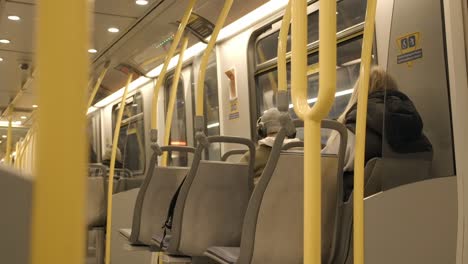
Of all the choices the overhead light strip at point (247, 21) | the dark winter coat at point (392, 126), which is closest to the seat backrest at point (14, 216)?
the dark winter coat at point (392, 126)

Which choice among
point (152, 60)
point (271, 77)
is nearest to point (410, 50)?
point (271, 77)

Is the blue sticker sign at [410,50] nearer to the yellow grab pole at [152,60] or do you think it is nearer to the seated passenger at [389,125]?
the seated passenger at [389,125]

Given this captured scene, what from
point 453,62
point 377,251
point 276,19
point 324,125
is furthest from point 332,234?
point 276,19

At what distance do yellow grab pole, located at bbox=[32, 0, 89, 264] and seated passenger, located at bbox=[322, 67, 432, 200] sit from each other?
1.87 m

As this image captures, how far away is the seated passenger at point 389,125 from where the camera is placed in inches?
87.4

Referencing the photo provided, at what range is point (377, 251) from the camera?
78.0 inches

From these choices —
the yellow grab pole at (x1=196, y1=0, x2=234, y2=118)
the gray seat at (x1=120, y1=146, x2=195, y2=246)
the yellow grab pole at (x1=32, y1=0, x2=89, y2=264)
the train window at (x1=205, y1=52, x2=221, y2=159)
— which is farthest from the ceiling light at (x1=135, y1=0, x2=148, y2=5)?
the yellow grab pole at (x1=32, y1=0, x2=89, y2=264)

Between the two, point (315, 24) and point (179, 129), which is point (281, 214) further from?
point (179, 129)

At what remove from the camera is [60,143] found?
0.47 m

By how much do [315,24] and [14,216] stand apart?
13.6ft

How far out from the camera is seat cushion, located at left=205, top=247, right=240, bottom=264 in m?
2.24

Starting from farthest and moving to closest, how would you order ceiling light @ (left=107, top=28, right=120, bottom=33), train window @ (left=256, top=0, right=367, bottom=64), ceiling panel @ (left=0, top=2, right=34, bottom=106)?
ceiling light @ (left=107, top=28, right=120, bottom=33), train window @ (left=256, top=0, right=367, bottom=64), ceiling panel @ (left=0, top=2, right=34, bottom=106)

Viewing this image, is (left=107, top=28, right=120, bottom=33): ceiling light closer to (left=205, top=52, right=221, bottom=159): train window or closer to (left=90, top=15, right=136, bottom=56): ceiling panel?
(left=90, top=15, right=136, bottom=56): ceiling panel

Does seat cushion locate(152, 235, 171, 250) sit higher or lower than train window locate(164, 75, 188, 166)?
lower
